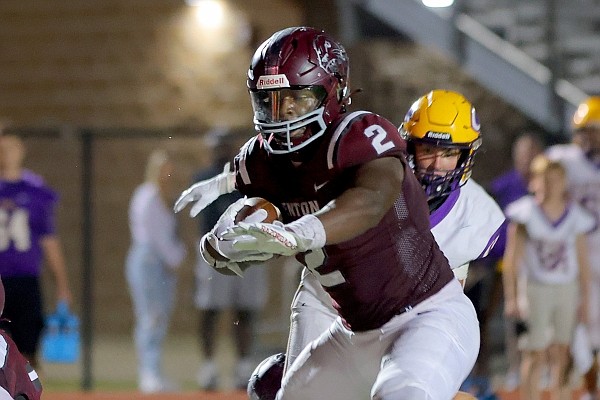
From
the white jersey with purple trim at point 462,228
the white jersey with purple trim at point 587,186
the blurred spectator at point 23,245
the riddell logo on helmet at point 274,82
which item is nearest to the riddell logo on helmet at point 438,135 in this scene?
the white jersey with purple trim at point 462,228

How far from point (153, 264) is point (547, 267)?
3.35 meters

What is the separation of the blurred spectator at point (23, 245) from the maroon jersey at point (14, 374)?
4.21m

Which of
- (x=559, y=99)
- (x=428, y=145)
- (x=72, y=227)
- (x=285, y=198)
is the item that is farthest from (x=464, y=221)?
(x=72, y=227)

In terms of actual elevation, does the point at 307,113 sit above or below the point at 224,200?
above

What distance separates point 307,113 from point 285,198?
12.6 inches

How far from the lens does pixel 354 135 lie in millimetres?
4066

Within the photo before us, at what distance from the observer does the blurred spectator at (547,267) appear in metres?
8.28

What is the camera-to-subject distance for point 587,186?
8.57 meters

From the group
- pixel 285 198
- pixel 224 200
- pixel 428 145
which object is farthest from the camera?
pixel 224 200

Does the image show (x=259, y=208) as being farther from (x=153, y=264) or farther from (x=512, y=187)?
(x=153, y=264)

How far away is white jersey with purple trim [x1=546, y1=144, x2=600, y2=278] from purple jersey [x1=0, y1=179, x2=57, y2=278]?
3.35 metres

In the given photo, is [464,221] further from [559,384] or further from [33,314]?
[33,314]

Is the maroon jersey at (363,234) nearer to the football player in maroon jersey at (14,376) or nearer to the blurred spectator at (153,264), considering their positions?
the football player in maroon jersey at (14,376)

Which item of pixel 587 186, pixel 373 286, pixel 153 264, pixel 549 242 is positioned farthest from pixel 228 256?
pixel 153 264
